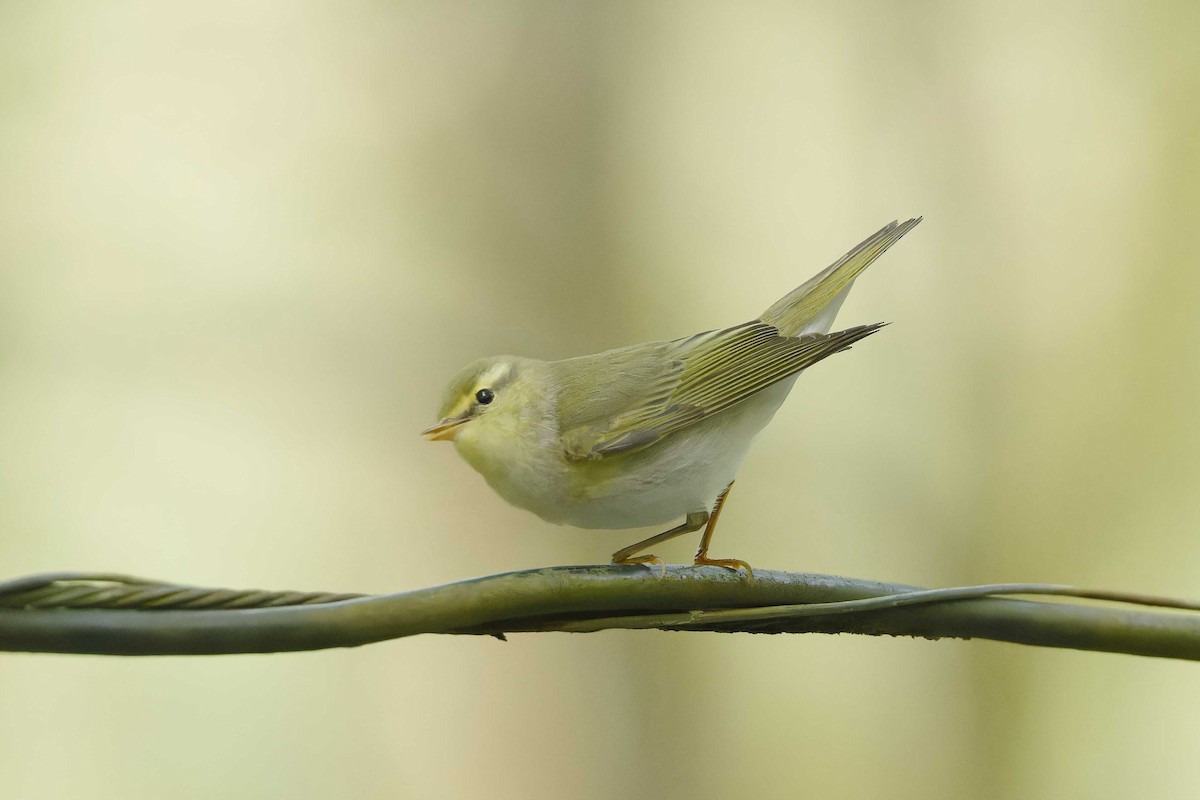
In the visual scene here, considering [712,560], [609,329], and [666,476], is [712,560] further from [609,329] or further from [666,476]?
[609,329]

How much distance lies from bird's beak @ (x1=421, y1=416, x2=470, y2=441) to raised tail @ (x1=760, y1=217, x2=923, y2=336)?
77 cm

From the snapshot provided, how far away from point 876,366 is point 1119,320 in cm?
139

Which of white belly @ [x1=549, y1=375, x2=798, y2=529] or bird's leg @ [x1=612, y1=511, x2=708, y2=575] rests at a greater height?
white belly @ [x1=549, y1=375, x2=798, y2=529]

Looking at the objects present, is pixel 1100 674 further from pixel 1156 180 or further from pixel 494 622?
pixel 494 622

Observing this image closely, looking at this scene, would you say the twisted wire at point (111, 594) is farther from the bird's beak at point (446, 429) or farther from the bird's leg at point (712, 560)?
the bird's leg at point (712, 560)

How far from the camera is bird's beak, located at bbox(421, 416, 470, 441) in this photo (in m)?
2.08

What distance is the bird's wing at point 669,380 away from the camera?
2049 mm

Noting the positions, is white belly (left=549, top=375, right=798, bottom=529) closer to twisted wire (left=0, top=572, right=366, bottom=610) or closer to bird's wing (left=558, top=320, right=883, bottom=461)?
bird's wing (left=558, top=320, right=883, bottom=461)

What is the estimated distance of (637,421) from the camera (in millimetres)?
2121

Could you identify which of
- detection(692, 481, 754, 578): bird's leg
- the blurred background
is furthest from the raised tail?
the blurred background

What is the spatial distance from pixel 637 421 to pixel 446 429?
1.32 feet

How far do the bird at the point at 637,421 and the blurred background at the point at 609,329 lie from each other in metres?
2.80

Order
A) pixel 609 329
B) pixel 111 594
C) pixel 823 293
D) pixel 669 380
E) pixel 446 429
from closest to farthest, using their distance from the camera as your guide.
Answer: pixel 111 594
pixel 446 429
pixel 669 380
pixel 823 293
pixel 609 329

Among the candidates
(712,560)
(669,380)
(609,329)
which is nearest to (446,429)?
(669,380)
